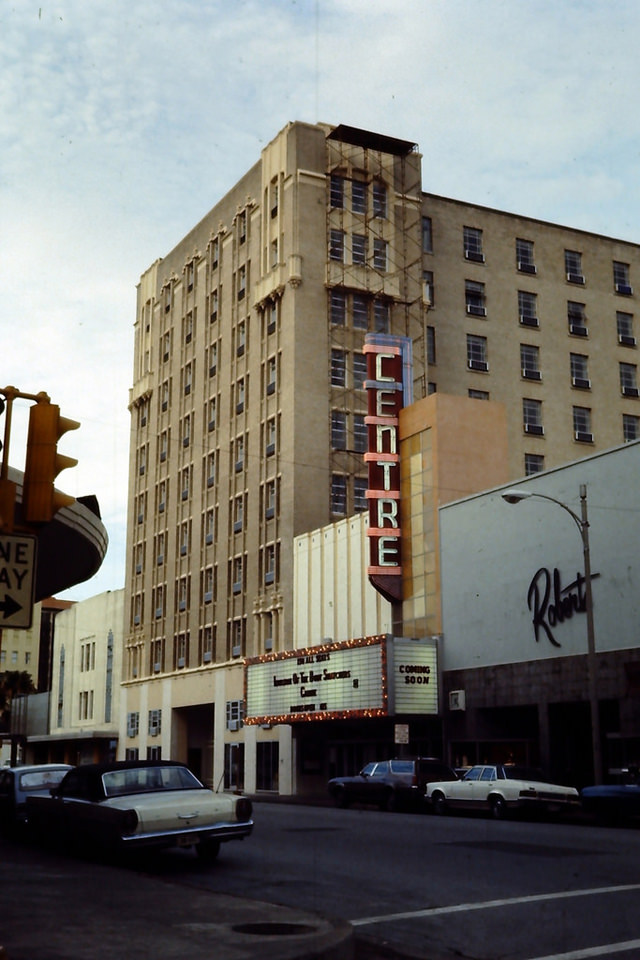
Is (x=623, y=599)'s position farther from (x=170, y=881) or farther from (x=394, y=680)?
(x=170, y=881)

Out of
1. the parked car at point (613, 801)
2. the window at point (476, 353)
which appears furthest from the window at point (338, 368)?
the parked car at point (613, 801)

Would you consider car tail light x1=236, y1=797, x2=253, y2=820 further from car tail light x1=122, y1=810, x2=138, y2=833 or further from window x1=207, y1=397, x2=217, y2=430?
window x1=207, y1=397, x2=217, y2=430

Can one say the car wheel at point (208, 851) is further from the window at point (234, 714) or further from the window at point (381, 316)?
the window at point (381, 316)

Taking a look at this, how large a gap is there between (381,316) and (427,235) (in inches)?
264

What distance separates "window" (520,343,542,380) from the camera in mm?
64500

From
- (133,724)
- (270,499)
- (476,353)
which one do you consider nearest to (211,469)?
(270,499)

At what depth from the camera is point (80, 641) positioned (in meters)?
87.2

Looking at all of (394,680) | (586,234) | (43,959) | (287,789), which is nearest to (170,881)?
(43,959)

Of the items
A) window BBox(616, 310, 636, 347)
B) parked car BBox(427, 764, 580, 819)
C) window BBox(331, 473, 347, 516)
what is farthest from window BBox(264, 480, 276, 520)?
parked car BBox(427, 764, 580, 819)

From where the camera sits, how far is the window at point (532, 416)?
208ft

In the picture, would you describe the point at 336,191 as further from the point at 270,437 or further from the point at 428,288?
the point at 270,437

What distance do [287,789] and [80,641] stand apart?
125 feet

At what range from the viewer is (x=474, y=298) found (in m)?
64.6

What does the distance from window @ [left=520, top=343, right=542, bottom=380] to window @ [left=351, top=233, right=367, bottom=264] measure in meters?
11.2
